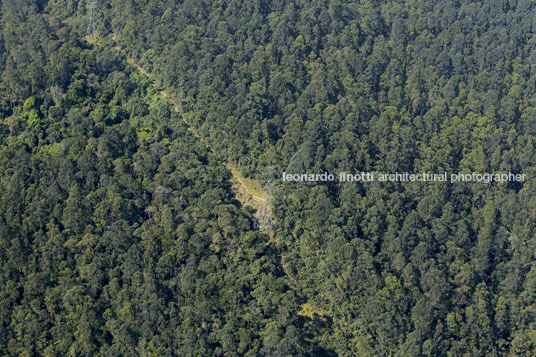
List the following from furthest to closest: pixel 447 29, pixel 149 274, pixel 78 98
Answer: pixel 447 29 → pixel 78 98 → pixel 149 274

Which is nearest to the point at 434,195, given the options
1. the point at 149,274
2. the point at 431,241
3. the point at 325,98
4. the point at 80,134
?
the point at 431,241

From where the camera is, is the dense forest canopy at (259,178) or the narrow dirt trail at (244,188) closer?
the dense forest canopy at (259,178)

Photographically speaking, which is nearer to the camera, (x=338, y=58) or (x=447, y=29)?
(x=338, y=58)

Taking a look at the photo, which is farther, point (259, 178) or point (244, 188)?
point (259, 178)

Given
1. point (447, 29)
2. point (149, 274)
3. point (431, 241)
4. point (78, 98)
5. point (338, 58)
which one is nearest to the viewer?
point (149, 274)

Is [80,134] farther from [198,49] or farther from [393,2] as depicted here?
[393,2]

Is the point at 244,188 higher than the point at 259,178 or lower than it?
lower

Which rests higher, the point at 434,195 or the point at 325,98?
the point at 325,98

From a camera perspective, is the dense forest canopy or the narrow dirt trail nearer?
the dense forest canopy
